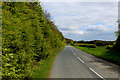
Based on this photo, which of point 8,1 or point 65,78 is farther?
point 65,78

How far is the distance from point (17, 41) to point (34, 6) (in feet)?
31.1

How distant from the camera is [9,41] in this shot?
595 cm

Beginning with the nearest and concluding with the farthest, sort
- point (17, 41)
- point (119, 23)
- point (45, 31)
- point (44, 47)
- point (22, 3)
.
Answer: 1. point (17, 41)
2. point (22, 3)
3. point (44, 47)
4. point (45, 31)
5. point (119, 23)

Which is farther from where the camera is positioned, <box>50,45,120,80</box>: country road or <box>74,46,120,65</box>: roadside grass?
<box>74,46,120,65</box>: roadside grass

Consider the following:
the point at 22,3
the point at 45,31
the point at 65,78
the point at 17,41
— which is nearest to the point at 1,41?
the point at 17,41

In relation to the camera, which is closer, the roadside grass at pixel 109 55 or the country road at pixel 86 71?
the country road at pixel 86 71

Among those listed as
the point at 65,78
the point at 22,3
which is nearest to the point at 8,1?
the point at 22,3

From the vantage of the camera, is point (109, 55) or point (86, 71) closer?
point (86, 71)

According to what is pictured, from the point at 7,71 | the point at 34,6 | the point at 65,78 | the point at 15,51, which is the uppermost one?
the point at 34,6

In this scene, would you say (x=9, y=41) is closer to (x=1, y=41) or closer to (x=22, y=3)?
(x=1, y=41)

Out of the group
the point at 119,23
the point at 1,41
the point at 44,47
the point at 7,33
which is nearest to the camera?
the point at 1,41

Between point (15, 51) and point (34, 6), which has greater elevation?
point (34, 6)

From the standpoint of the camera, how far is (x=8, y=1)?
6625 mm

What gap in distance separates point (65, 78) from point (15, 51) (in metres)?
3.70
